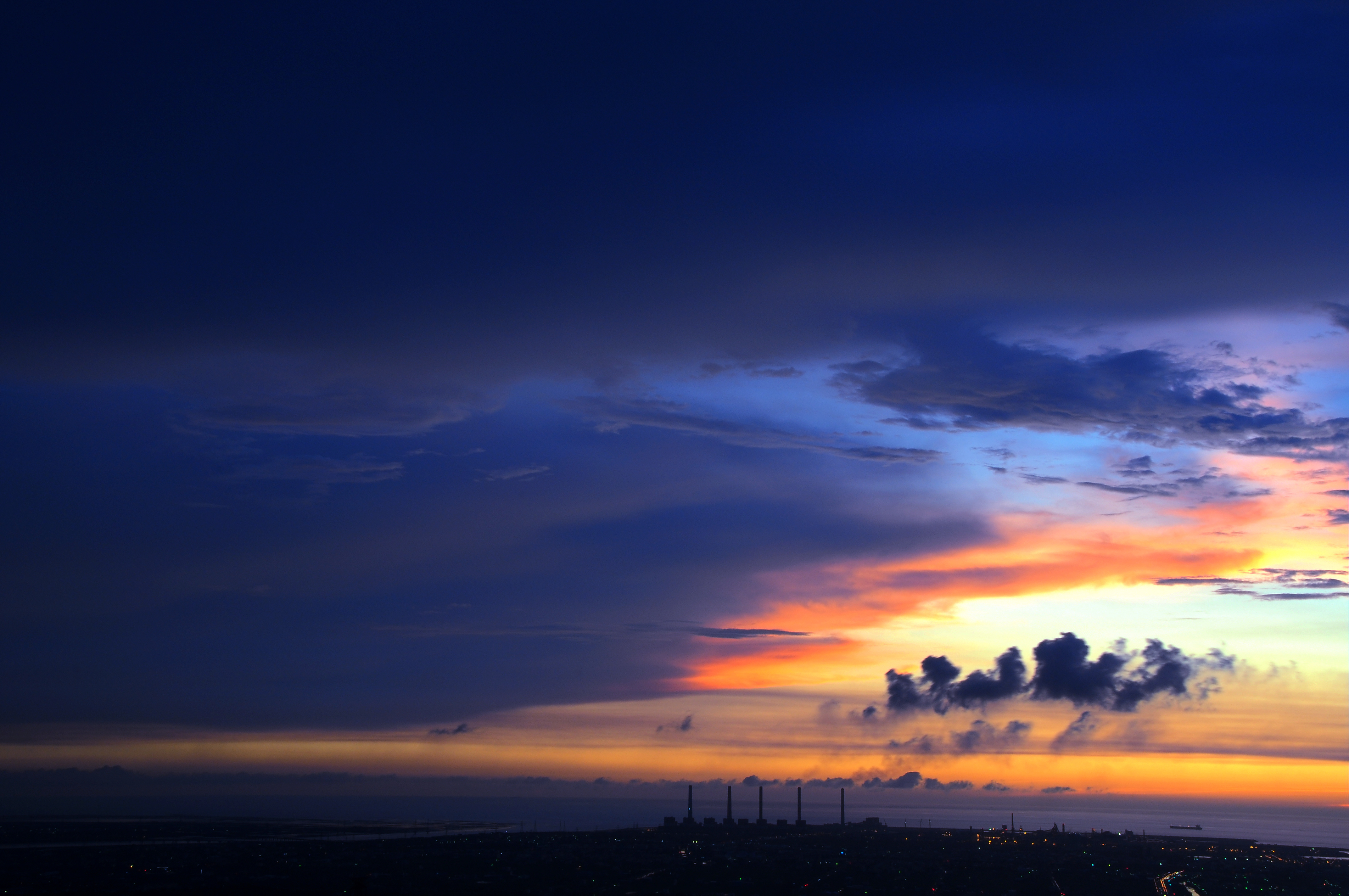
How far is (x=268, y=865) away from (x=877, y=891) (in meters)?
106

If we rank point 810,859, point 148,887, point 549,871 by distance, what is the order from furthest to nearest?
point 810,859, point 549,871, point 148,887

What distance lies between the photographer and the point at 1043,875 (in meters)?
167

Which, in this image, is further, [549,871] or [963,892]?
[549,871]

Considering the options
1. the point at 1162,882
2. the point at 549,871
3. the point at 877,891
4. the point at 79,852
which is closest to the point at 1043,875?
the point at 1162,882

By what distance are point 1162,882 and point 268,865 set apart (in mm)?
155534

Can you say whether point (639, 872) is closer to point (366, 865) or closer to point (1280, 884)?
point (366, 865)

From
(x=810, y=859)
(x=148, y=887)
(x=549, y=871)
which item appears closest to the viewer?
(x=148, y=887)

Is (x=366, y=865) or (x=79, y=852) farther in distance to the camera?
(x=79, y=852)

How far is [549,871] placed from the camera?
6309 inches

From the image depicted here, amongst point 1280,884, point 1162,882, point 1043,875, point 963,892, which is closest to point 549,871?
point 963,892

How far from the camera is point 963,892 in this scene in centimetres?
13638

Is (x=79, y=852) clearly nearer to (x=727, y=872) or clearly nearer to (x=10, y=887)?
→ (x=10, y=887)

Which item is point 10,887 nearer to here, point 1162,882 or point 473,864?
point 473,864

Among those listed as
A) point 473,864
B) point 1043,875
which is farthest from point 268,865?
point 1043,875
